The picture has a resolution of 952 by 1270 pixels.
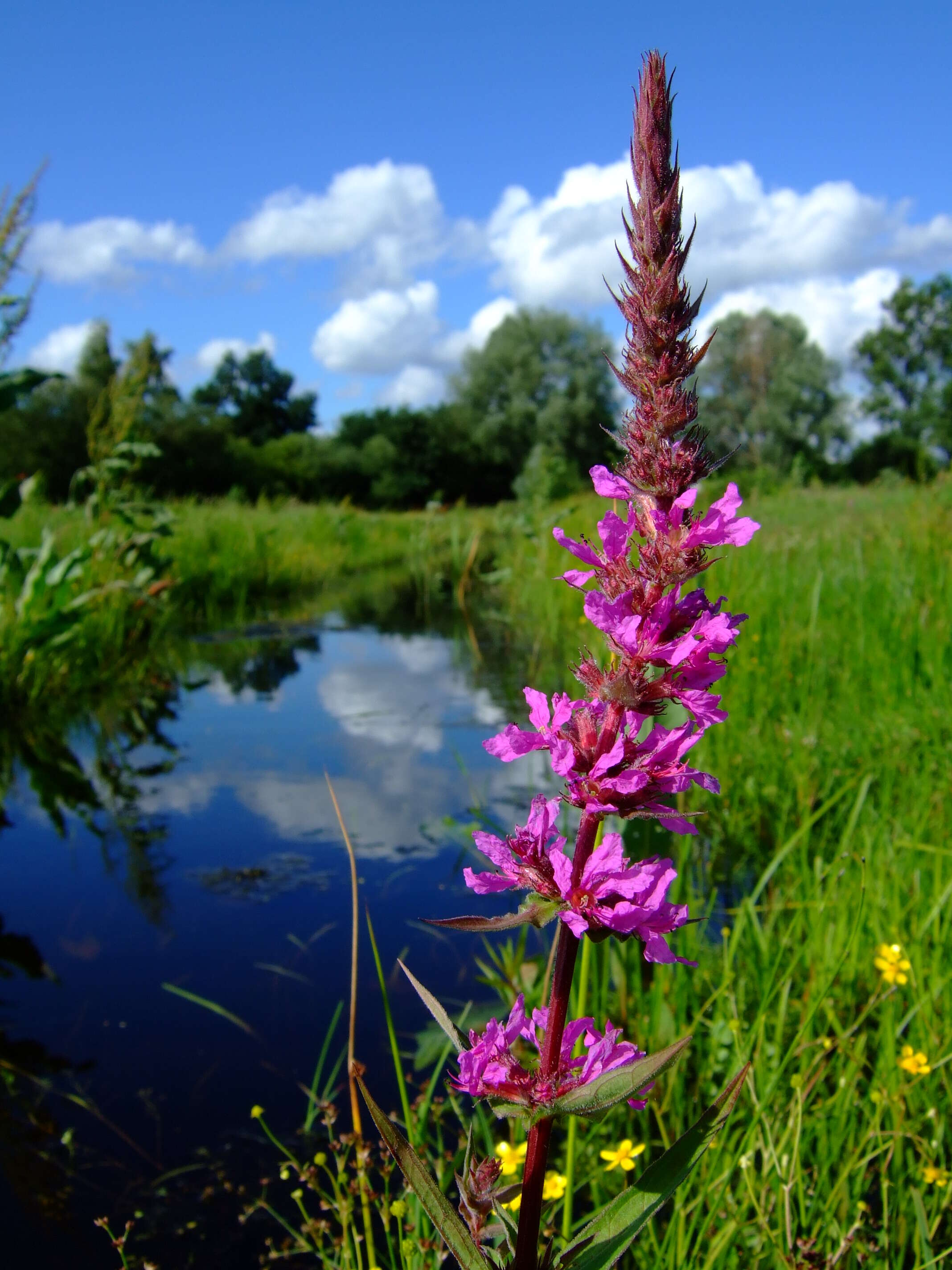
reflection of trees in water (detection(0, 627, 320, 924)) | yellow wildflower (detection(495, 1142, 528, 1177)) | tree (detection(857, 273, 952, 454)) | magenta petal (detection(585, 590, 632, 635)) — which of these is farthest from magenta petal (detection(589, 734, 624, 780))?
tree (detection(857, 273, 952, 454))

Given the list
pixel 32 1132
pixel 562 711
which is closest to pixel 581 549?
pixel 562 711

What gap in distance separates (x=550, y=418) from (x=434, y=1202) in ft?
121

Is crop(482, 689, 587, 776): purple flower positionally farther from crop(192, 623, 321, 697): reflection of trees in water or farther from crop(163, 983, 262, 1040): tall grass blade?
crop(192, 623, 321, 697): reflection of trees in water

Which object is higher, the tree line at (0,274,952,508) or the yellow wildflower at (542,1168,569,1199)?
the tree line at (0,274,952,508)

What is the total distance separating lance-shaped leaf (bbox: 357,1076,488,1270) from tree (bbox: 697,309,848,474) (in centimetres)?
3877

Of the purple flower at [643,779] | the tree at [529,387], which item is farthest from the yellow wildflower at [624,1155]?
the tree at [529,387]

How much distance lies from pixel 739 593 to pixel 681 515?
13.1 feet

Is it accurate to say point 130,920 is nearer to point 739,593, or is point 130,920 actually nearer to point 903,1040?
point 903,1040

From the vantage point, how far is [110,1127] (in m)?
1.84

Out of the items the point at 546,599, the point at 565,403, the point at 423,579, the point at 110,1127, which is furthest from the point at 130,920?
the point at 565,403

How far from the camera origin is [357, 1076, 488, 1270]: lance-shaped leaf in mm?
741

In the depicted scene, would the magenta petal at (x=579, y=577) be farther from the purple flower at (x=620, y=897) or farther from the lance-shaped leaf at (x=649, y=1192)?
the lance-shaped leaf at (x=649, y=1192)

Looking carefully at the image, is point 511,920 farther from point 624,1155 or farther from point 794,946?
point 794,946

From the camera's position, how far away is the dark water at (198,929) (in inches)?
69.9
